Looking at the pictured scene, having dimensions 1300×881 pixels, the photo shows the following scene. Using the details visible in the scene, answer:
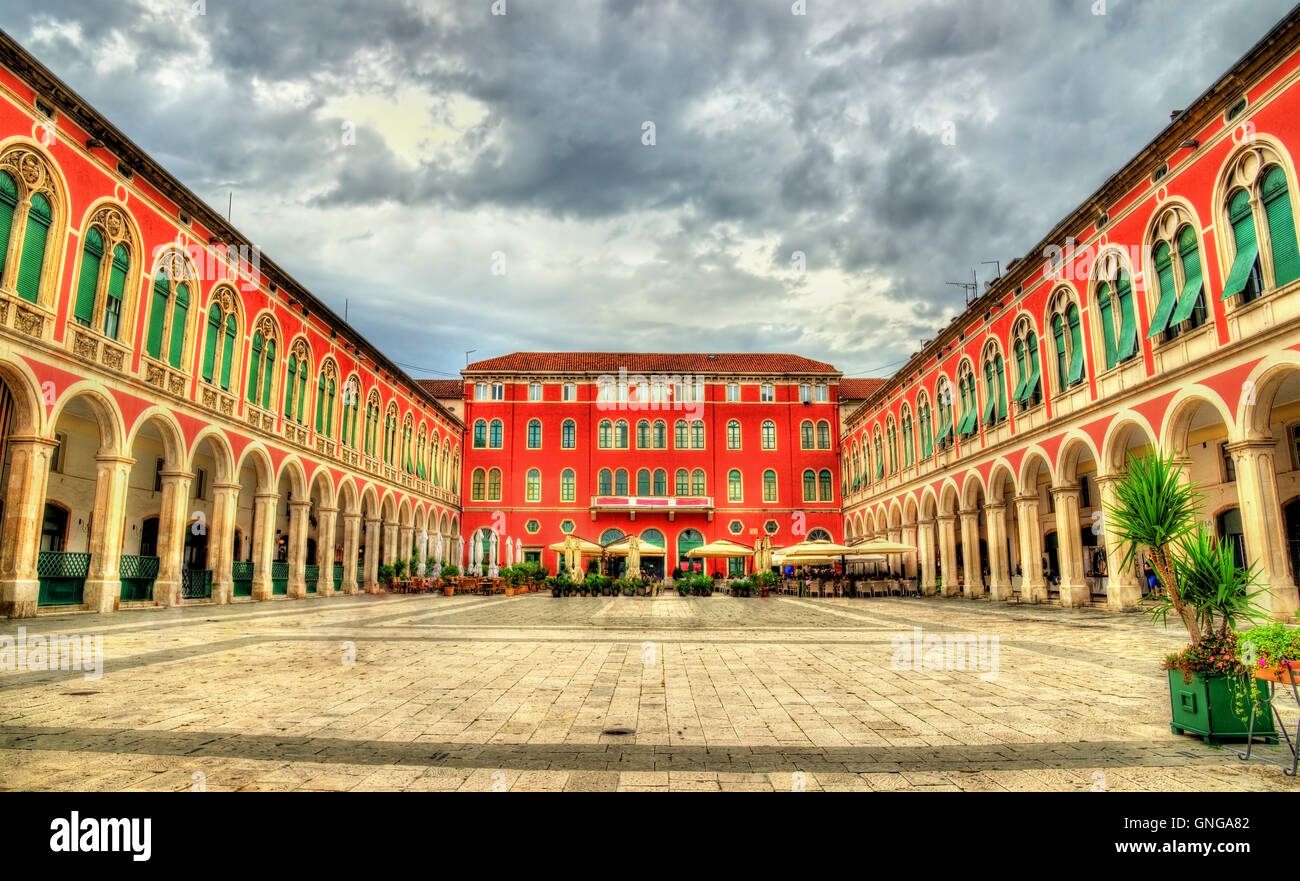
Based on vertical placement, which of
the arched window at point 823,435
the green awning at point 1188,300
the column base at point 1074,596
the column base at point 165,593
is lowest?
the column base at point 1074,596

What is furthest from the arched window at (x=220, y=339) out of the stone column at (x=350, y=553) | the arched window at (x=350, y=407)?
the stone column at (x=350, y=553)

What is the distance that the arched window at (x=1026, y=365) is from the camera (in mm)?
23234

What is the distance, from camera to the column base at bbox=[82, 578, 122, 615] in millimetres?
16344

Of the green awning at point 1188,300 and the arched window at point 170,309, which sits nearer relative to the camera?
the green awning at point 1188,300

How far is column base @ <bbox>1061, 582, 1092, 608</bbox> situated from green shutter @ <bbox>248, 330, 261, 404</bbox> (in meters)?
25.7

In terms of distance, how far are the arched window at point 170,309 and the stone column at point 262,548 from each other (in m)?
6.06

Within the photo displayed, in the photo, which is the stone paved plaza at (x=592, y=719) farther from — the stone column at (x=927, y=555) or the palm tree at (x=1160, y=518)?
the stone column at (x=927, y=555)

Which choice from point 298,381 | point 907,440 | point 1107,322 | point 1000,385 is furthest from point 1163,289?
point 298,381

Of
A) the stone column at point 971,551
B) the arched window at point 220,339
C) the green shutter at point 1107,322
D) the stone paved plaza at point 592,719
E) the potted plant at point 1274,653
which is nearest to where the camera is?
the stone paved plaza at point 592,719

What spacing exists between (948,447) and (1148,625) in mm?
16072

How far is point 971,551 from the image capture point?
2847 centimetres

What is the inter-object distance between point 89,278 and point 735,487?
38051 millimetres

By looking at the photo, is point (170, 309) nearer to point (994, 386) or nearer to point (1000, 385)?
point (1000, 385)
